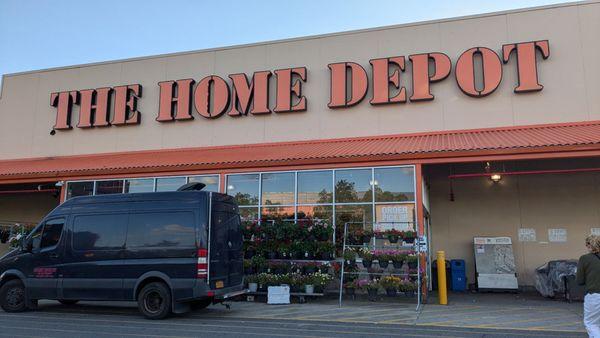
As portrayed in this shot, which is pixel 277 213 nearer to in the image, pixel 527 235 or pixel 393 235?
pixel 393 235

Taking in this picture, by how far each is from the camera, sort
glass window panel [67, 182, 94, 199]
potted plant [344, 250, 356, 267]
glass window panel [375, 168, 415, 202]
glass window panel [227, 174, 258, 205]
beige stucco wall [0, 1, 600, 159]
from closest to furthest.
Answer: potted plant [344, 250, 356, 267] < glass window panel [375, 168, 415, 202] < glass window panel [227, 174, 258, 205] < beige stucco wall [0, 1, 600, 159] < glass window panel [67, 182, 94, 199]

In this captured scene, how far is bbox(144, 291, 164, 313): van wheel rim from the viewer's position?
9.28 m

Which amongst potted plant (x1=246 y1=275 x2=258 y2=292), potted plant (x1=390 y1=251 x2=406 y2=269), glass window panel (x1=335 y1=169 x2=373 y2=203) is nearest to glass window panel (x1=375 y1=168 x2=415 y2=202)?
glass window panel (x1=335 y1=169 x2=373 y2=203)

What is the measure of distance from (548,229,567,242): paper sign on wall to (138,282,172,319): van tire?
1116 cm

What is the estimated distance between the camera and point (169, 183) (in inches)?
577

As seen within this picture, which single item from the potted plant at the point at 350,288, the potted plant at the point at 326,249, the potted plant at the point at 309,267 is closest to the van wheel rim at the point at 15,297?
the potted plant at the point at 309,267

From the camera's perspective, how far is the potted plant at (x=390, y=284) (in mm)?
11305

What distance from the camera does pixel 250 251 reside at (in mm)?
12438

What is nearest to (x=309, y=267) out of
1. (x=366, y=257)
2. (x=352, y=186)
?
(x=366, y=257)

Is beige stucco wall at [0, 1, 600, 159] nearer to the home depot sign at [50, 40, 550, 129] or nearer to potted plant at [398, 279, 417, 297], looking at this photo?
the home depot sign at [50, 40, 550, 129]

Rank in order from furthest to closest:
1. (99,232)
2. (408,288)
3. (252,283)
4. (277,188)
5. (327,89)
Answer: (327,89), (277,188), (252,283), (408,288), (99,232)

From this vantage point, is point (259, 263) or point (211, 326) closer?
point (211, 326)

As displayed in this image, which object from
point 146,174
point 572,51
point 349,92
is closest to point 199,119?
point 146,174

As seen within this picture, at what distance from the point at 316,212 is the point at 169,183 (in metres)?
4.57
